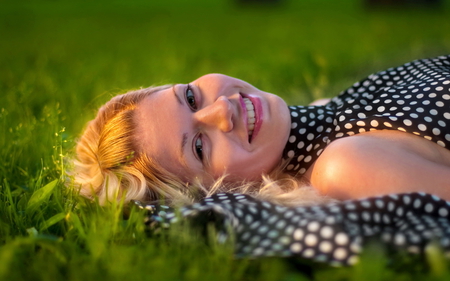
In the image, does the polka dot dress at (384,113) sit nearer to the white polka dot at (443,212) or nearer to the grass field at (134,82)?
the white polka dot at (443,212)

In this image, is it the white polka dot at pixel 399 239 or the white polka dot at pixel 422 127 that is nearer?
the white polka dot at pixel 399 239

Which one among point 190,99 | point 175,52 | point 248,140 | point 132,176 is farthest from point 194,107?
point 175,52

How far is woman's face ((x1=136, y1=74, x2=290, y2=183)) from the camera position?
6.79 ft

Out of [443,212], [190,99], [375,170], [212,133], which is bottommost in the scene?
[443,212]

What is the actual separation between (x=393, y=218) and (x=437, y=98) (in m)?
0.76

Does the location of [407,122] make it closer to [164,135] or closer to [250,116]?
[250,116]

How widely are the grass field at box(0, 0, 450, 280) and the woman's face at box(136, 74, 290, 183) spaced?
38cm

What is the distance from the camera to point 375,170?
5.57ft

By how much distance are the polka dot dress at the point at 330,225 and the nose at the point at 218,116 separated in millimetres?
435

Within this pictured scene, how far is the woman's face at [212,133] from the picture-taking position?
2068 millimetres

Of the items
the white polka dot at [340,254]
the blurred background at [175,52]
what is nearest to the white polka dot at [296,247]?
the white polka dot at [340,254]

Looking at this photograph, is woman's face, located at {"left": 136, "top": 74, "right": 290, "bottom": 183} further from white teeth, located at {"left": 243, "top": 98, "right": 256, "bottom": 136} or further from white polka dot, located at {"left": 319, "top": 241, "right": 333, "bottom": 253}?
white polka dot, located at {"left": 319, "top": 241, "right": 333, "bottom": 253}

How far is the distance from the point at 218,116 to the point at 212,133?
0.08 meters

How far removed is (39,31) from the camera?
8844 millimetres
